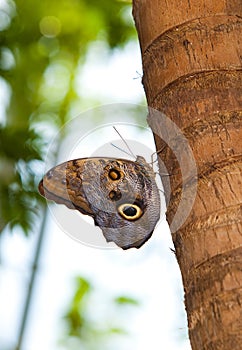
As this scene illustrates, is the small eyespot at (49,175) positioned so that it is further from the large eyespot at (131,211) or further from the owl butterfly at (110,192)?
the large eyespot at (131,211)

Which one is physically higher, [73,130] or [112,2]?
[112,2]

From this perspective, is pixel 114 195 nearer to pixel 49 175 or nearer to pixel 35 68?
pixel 49 175

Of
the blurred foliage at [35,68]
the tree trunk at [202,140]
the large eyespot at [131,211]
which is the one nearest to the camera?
the tree trunk at [202,140]

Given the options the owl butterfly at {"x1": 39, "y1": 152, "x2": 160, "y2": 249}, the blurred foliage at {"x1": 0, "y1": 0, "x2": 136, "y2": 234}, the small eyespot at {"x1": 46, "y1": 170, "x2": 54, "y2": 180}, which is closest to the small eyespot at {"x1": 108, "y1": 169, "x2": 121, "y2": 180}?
the owl butterfly at {"x1": 39, "y1": 152, "x2": 160, "y2": 249}

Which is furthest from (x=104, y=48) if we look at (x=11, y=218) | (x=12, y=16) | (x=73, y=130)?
(x=73, y=130)

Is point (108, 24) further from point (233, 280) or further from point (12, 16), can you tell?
point (233, 280)

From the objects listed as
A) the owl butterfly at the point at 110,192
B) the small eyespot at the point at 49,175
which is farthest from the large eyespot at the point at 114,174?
the small eyespot at the point at 49,175

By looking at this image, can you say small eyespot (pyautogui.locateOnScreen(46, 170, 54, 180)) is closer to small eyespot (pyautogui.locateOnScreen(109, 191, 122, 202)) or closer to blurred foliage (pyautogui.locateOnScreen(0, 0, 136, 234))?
small eyespot (pyautogui.locateOnScreen(109, 191, 122, 202))
